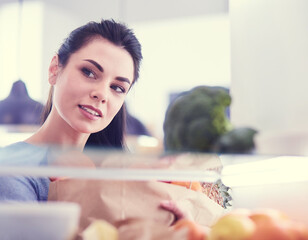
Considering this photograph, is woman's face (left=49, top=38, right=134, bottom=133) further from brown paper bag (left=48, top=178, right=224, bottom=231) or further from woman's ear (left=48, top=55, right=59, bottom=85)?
brown paper bag (left=48, top=178, right=224, bottom=231)

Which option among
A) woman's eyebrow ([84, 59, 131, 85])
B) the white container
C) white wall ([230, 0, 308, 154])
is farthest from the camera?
white wall ([230, 0, 308, 154])

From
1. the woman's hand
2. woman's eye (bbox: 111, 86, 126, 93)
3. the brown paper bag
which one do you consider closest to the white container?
the brown paper bag

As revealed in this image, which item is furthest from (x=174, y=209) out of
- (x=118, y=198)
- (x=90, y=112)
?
(x=90, y=112)

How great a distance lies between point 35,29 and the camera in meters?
1.05

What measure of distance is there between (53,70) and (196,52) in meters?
0.36

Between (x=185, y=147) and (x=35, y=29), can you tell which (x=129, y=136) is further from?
(x=35, y=29)

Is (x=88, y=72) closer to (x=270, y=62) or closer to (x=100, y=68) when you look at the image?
(x=100, y=68)

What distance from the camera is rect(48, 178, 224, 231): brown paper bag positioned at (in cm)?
92

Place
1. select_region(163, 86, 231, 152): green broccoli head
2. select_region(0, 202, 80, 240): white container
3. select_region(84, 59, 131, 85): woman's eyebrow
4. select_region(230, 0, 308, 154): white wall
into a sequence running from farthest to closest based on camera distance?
select_region(230, 0, 308, 154): white wall
select_region(84, 59, 131, 85): woman's eyebrow
select_region(163, 86, 231, 152): green broccoli head
select_region(0, 202, 80, 240): white container

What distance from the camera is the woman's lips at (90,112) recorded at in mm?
974

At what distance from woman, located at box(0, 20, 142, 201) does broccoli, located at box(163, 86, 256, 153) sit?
0.16 meters

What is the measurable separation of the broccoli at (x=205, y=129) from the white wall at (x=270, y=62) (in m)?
0.15

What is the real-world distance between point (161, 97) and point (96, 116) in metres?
0.16

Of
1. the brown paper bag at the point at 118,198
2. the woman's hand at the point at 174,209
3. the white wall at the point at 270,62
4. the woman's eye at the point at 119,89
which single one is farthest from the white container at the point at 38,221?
the white wall at the point at 270,62
